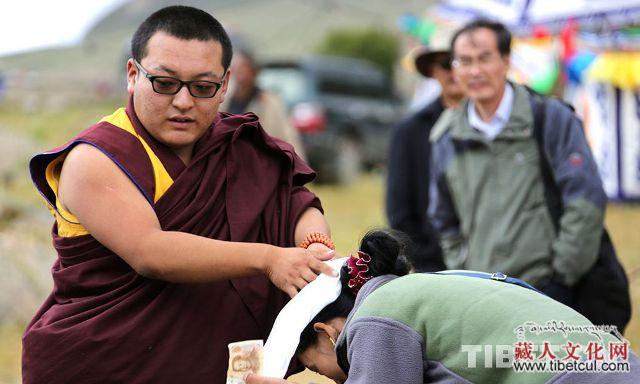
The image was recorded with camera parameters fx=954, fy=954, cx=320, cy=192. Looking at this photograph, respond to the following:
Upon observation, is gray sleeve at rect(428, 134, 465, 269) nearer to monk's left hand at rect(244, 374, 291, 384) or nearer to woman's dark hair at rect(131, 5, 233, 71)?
woman's dark hair at rect(131, 5, 233, 71)

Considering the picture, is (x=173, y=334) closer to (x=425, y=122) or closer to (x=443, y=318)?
(x=443, y=318)

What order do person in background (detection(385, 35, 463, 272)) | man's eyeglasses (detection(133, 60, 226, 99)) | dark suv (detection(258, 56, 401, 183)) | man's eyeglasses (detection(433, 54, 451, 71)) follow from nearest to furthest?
1. man's eyeglasses (detection(133, 60, 226, 99))
2. person in background (detection(385, 35, 463, 272))
3. man's eyeglasses (detection(433, 54, 451, 71))
4. dark suv (detection(258, 56, 401, 183))

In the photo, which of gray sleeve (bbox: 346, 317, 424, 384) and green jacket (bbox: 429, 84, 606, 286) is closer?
gray sleeve (bbox: 346, 317, 424, 384)

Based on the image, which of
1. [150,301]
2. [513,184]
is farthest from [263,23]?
[150,301]

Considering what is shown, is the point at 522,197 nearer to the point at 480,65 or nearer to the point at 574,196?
the point at 574,196

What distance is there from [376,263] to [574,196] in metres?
1.69

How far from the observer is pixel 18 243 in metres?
7.02

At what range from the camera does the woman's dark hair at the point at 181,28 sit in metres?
2.69

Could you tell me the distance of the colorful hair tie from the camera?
8.16ft

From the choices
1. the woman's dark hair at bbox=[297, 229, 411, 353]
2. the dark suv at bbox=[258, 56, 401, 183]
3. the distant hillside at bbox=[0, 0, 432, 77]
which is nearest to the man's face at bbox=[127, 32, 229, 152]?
the woman's dark hair at bbox=[297, 229, 411, 353]

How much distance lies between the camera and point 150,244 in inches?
99.8

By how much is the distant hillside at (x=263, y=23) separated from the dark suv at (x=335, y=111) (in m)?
17.9

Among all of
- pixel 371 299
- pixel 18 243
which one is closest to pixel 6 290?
pixel 18 243

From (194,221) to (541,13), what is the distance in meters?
8.98
